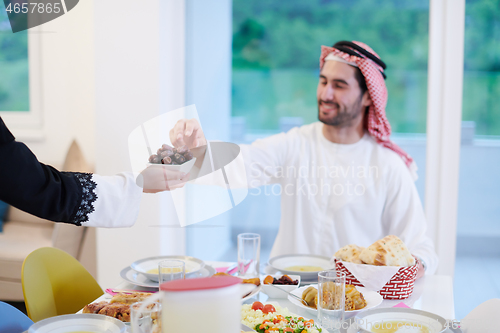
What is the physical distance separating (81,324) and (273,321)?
36 centimetres

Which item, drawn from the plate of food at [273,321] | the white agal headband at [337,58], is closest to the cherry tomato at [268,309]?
the plate of food at [273,321]

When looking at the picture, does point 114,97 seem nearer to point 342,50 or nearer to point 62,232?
point 62,232

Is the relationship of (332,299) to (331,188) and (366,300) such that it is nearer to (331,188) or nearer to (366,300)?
(366,300)

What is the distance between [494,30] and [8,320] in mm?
2201

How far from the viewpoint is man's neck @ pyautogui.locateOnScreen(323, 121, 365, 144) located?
1845 millimetres

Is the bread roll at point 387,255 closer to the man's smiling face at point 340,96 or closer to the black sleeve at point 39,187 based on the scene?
the black sleeve at point 39,187

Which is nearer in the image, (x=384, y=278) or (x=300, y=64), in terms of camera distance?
(x=384, y=278)

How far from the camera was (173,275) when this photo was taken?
2.91 feet

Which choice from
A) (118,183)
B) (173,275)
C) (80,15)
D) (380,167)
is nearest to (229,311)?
(173,275)

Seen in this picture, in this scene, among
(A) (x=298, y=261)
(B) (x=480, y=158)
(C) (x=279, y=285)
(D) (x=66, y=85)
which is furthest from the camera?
(D) (x=66, y=85)

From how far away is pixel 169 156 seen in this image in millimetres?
1046

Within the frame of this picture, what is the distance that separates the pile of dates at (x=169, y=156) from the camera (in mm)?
1042

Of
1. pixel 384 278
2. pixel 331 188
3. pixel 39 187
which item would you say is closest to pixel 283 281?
pixel 384 278

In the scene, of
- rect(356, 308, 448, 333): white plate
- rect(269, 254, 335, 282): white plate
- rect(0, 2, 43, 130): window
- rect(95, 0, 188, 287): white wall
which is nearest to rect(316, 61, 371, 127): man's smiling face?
rect(269, 254, 335, 282): white plate
